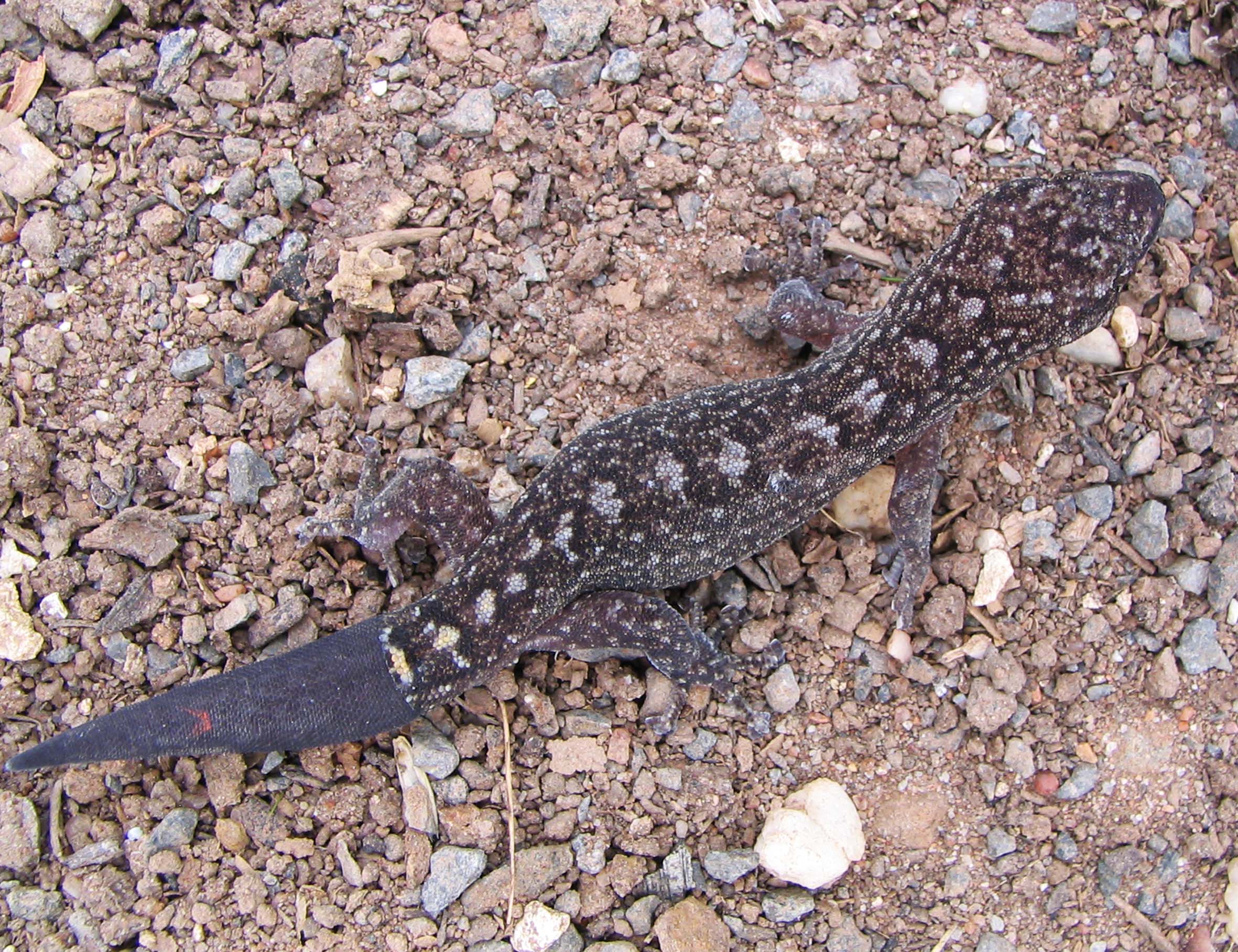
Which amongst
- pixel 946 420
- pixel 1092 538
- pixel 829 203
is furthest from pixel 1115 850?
pixel 829 203

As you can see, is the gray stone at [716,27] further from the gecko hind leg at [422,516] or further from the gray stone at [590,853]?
the gray stone at [590,853]

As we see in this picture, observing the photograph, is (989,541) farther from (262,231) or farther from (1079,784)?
(262,231)

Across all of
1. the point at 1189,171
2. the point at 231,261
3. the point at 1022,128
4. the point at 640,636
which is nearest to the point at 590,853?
the point at 640,636

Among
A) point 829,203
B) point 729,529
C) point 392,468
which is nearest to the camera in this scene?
point 729,529

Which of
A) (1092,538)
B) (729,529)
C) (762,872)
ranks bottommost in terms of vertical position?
(762,872)

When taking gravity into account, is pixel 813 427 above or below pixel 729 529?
above

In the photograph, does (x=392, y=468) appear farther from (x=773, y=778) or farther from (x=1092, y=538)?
(x=1092, y=538)

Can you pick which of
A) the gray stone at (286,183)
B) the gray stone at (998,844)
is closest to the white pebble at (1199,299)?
the gray stone at (998,844)

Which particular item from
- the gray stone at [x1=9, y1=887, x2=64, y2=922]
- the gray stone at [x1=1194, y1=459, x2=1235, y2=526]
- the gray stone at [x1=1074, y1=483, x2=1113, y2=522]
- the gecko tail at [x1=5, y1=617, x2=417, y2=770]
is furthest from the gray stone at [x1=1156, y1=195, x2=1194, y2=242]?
the gray stone at [x1=9, y1=887, x2=64, y2=922]

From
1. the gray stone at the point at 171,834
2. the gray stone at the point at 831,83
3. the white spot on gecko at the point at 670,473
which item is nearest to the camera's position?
the gray stone at the point at 171,834
